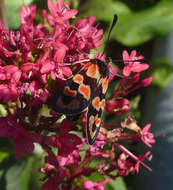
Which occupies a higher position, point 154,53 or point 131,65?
point 131,65

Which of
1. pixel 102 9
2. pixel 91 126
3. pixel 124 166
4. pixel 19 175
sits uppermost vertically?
pixel 102 9

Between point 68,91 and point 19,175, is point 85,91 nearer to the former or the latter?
point 68,91

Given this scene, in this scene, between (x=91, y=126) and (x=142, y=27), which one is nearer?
(x=91, y=126)

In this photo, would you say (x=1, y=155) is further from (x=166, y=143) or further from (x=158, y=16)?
(x=158, y=16)

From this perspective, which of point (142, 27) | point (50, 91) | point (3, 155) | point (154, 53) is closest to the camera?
point (50, 91)

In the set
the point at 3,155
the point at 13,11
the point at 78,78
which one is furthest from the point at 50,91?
the point at 13,11

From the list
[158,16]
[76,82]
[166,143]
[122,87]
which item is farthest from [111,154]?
[158,16]

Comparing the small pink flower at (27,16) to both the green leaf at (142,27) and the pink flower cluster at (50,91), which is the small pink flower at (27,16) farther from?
the green leaf at (142,27)
